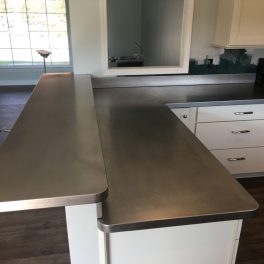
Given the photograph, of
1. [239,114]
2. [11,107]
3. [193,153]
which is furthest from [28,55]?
[193,153]

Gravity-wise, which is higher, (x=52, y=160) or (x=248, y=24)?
(x=248, y=24)

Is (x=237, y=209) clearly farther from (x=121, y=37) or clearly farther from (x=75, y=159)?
(x=121, y=37)

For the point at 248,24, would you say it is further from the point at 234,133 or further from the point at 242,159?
the point at 242,159

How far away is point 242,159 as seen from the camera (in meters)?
2.40

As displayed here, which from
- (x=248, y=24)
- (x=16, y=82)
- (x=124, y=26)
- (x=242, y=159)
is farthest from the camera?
(x=16, y=82)

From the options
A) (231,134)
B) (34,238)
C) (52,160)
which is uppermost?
(52,160)

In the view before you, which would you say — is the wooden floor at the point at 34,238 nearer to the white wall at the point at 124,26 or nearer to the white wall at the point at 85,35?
the white wall at the point at 85,35

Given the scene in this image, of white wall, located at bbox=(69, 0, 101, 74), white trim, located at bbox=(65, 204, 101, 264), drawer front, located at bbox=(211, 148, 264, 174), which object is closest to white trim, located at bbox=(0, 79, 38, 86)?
white wall, located at bbox=(69, 0, 101, 74)

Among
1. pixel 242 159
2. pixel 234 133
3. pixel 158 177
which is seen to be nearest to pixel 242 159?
pixel 242 159

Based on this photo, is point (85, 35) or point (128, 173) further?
point (85, 35)

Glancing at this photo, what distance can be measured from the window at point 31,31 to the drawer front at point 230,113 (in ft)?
16.3

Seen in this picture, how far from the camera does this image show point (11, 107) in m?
4.82

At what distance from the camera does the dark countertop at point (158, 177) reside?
85cm

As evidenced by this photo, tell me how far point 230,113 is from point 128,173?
141 centimetres
